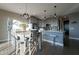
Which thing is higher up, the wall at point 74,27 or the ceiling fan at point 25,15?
the ceiling fan at point 25,15

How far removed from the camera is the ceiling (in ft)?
9.48

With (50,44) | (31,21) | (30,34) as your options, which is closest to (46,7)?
(31,21)

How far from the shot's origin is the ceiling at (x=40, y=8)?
2.89 metres

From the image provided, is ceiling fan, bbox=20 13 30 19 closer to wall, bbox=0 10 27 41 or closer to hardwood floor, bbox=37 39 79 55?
wall, bbox=0 10 27 41

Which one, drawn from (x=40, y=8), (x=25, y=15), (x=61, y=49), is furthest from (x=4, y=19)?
(x=61, y=49)

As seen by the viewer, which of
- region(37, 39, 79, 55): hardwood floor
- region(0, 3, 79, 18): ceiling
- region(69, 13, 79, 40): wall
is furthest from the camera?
region(69, 13, 79, 40): wall

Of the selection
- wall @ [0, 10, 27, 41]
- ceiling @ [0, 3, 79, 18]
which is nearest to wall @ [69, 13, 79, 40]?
ceiling @ [0, 3, 79, 18]

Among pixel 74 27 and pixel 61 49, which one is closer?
pixel 61 49

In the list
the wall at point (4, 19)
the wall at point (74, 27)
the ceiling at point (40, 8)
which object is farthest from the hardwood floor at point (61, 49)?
the wall at point (4, 19)

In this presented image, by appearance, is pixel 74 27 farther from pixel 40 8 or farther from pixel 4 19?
pixel 4 19

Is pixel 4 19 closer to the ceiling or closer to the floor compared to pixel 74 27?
closer to the ceiling

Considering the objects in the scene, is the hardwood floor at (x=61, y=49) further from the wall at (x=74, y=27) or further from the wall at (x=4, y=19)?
the wall at (x=4, y=19)

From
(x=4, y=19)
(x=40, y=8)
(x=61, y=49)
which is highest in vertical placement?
(x=40, y=8)

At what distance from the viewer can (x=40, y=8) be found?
9.82 ft
